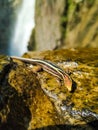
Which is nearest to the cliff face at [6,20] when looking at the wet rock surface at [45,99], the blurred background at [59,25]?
the blurred background at [59,25]

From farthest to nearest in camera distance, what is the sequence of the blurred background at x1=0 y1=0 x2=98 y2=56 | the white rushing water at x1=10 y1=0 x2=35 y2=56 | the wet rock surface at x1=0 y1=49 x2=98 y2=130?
1. the white rushing water at x1=10 y1=0 x2=35 y2=56
2. the blurred background at x1=0 y1=0 x2=98 y2=56
3. the wet rock surface at x1=0 y1=49 x2=98 y2=130

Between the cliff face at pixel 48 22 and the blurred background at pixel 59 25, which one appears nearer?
the blurred background at pixel 59 25

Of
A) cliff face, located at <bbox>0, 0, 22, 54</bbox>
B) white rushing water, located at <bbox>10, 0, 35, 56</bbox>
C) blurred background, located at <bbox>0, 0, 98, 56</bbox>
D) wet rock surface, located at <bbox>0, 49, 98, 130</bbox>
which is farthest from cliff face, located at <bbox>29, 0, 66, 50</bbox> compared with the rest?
wet rock surface, located at <bbox>0, 49, 98, 130</bbox>

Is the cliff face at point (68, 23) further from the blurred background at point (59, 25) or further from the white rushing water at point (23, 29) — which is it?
the white rushing water at point (23, 29)

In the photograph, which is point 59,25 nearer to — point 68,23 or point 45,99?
point 68,23

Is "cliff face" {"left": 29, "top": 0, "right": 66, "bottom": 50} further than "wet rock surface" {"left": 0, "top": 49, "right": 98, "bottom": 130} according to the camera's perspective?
Yes

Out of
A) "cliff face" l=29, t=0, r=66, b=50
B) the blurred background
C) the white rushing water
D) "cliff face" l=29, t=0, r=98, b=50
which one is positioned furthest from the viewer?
the white rushing water

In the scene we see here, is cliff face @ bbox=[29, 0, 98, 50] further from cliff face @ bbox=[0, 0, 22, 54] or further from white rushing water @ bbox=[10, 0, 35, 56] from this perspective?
cliff face @ bbox=[0, 0, 22, 54]
